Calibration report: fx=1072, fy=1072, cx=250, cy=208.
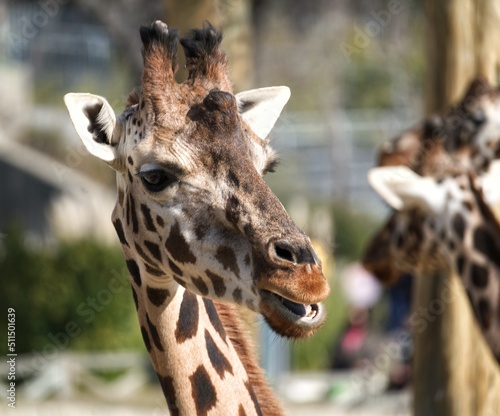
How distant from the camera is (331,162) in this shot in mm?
26250

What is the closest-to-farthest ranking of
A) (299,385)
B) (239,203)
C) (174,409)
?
(239,203) → (174,409) → (299,385)

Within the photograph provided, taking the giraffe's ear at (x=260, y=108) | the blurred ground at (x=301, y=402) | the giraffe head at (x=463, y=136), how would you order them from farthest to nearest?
the blurred ground at (x=301, y=402), the giraffe head at (x=463, y=136), the giraffe's ear at (x=260, y=108)

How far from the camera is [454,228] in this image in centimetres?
610

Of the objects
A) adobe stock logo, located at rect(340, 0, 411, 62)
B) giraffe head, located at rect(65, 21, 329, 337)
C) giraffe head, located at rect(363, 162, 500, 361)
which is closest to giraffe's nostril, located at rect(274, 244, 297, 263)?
giraffe head, located at rect(65, 21, 329, 337)

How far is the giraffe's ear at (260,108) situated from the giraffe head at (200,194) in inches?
7.4

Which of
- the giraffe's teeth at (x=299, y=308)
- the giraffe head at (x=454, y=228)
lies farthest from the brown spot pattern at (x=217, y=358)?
the giraffe head at (x=454, y=228)

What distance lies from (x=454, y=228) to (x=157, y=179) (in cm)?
296

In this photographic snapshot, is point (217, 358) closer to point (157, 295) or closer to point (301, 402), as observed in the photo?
point (157, 295)

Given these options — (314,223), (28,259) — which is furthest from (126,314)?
(314,223)

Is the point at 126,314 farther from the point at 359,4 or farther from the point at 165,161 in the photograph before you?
the point at 359,4

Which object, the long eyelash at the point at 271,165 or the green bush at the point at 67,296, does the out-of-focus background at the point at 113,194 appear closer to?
the green bush at the point at 67,296

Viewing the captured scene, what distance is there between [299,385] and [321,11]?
55.9 ft

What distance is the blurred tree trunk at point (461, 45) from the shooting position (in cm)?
722

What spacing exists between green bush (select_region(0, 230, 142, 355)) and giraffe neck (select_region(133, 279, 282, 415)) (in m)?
8.83
